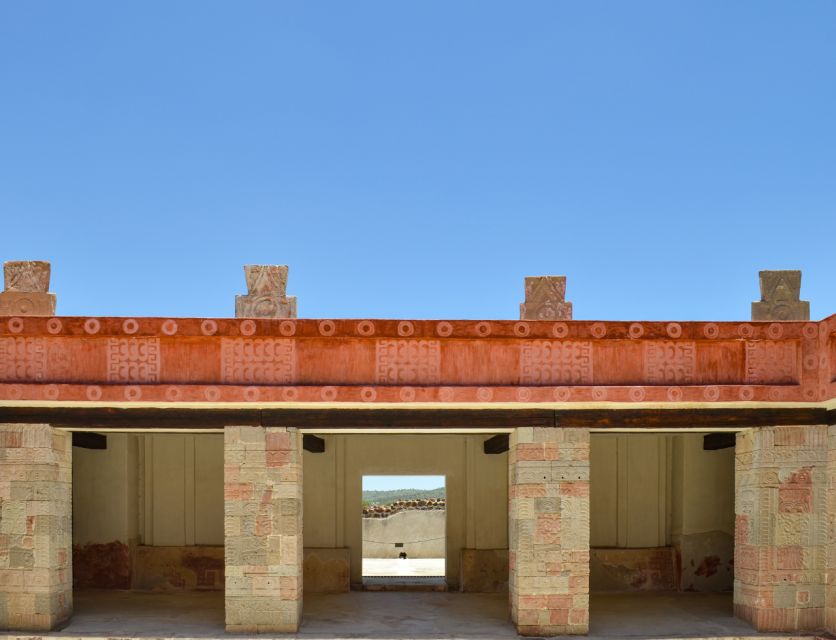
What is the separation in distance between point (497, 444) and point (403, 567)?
5550 mm

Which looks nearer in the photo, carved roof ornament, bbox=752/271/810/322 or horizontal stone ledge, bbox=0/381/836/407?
horizontal stone ledge, bbox=0/381/836/407

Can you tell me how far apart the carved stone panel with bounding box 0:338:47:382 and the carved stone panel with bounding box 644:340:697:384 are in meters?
A: 5.41

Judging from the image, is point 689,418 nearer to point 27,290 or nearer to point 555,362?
point 555,362

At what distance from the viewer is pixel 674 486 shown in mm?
8930

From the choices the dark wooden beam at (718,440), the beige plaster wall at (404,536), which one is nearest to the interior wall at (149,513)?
the dark wooden beam at (718,440)

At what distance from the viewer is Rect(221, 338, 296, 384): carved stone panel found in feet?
20.4

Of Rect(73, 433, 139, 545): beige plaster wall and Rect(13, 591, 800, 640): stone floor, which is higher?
Rect(73, 433, 139, 545): beige plaster wall

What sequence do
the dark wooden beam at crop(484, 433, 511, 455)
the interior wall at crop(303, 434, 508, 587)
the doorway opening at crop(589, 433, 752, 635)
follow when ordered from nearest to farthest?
the dark wooden beam at crop(484, 433, 511, 455), the doorway opening at crop(589, 433, 752, 635), the interior wall at crop(303, 434, 508, 587)

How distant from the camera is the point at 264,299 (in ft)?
20.8

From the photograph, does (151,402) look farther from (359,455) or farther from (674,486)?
(674,486)

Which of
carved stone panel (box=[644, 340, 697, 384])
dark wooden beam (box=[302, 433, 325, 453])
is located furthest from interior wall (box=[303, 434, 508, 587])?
carved stone panel (box=[644, 340, 697, 384])

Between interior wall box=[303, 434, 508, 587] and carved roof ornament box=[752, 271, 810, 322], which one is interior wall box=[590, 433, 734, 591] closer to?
interior wall box=[303, 434, 508, 587]

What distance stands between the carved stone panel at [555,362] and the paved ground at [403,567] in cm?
651

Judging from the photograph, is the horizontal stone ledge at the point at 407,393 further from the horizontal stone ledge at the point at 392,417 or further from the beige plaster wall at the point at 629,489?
the beige plaster wall at the point at 629,489
